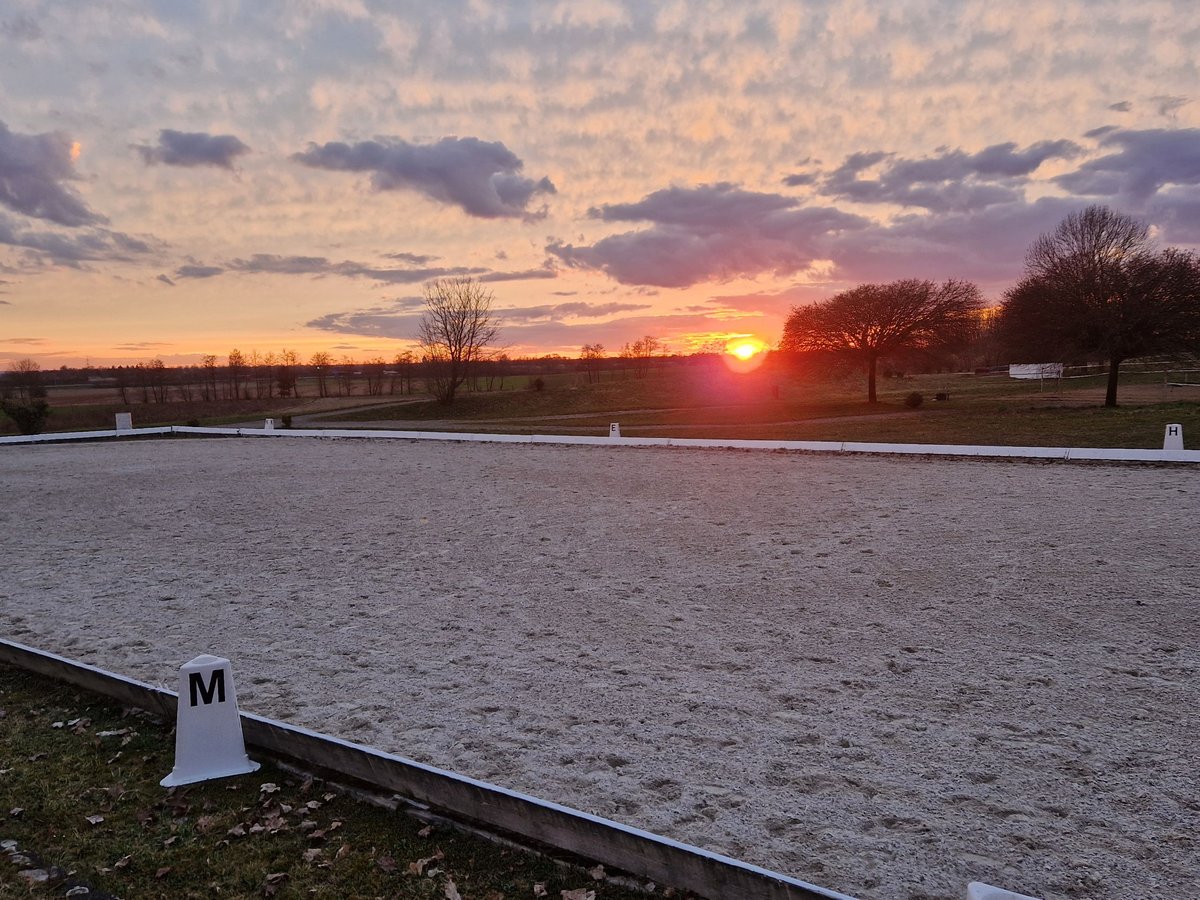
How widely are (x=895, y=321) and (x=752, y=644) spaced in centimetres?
3217

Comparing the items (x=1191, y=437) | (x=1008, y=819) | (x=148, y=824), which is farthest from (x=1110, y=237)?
(x=148, y=824)

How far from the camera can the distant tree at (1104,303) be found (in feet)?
84.8

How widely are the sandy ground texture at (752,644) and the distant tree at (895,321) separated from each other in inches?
924

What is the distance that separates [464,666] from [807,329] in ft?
110

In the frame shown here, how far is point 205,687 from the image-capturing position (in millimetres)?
4043

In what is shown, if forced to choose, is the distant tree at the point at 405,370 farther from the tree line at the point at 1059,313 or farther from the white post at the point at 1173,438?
the white post at the point at 1173,438

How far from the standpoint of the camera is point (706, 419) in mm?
28922

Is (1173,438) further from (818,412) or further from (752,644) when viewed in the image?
(818,412)

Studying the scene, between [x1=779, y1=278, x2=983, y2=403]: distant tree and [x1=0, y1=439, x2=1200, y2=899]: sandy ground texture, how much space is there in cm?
2346

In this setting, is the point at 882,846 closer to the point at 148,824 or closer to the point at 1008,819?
the point at 1008,819

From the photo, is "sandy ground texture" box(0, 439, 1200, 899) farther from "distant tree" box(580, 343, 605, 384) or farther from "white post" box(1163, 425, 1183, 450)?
"distant tree" box(580, 343, 605, 384)

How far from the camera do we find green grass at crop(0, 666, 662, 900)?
305 centimetres

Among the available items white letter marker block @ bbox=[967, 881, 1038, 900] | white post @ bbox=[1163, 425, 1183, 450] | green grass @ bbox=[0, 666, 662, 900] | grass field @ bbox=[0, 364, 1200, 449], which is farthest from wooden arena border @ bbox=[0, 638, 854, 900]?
grass field @ bbox=[0, 364, 1200, 449]

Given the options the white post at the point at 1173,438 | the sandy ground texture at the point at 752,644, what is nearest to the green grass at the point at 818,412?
the white post at the point at 1173,438
